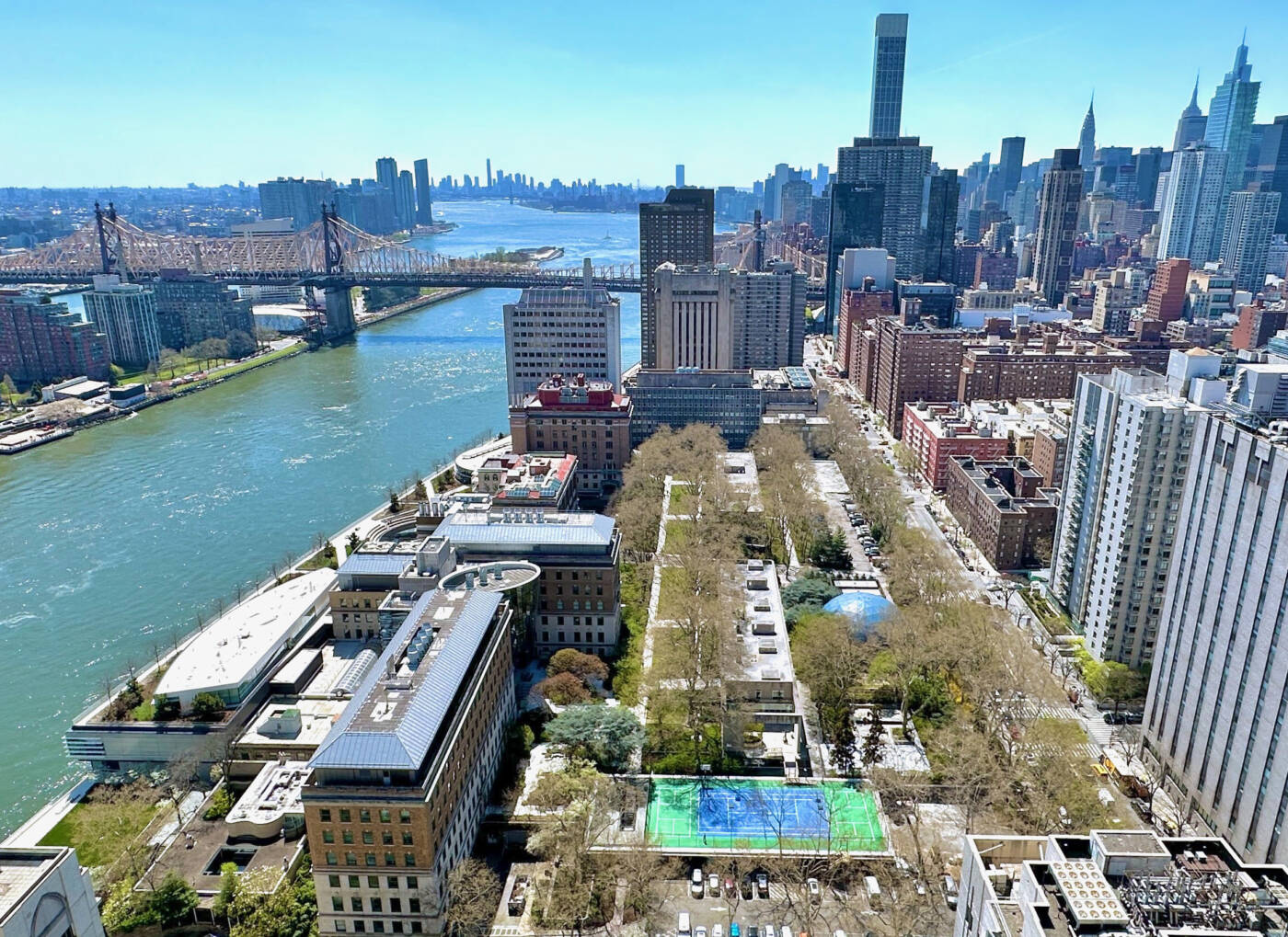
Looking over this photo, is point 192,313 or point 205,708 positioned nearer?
point 205,708

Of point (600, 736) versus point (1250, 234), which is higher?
point (1250, 234)

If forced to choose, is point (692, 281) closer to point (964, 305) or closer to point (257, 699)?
point (964, 305)

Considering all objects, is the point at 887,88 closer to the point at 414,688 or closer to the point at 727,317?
the point at 727,317

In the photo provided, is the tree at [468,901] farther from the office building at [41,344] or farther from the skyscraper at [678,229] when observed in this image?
the office building at [41,344]

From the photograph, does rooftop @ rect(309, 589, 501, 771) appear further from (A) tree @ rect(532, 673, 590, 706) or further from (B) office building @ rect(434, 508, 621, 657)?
(B) office building @ rect(434, 508, 621, 657)

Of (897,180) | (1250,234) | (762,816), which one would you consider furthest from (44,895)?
(1250,234)

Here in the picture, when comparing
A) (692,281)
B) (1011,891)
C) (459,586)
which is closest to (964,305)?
(692,281)

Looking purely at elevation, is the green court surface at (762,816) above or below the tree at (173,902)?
below

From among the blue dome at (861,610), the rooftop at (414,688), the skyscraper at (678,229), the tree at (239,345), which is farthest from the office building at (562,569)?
the tree at (239,345)
